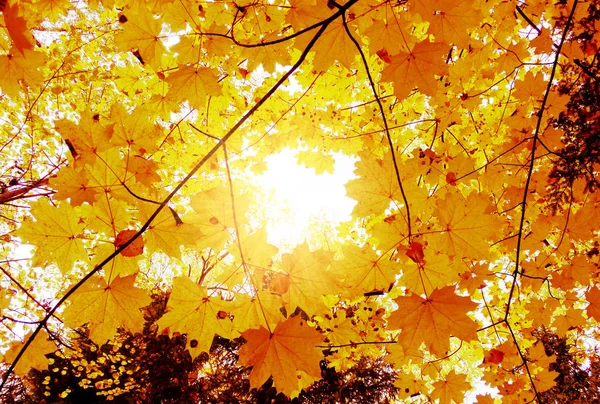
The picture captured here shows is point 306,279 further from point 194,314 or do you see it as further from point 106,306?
point 106,306

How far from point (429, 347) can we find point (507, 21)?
2688 mm

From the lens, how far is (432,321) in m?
1.13

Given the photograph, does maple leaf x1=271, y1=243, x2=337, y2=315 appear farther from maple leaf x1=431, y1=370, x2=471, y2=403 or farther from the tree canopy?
maple leaf x1=431, y1=370, x2=471, y2=403

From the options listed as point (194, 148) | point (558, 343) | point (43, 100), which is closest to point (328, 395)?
point (558, 343)

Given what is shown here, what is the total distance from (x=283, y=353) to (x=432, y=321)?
0.54 meters

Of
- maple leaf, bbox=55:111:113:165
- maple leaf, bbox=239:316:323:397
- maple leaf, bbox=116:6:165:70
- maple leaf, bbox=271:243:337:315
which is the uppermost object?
maple leaf, bbox=116:6:165:70

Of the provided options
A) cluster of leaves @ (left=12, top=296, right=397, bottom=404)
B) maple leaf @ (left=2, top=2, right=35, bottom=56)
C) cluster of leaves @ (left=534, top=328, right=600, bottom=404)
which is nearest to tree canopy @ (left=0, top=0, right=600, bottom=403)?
maple leaf @ (left=2, top=2, right=35, bottom=56)

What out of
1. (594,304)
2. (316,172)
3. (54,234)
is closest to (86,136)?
(54,234)

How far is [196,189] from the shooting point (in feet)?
13.7

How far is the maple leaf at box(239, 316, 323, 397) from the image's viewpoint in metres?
1.05

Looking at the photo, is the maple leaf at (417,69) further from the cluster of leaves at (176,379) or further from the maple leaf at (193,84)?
the cluster of leaves at (176,379)

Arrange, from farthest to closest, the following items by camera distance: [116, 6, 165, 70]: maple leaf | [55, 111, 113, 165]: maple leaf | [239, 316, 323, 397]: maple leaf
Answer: [116, 6, 165, 70]: maple leaf
[55, 111, 113, 165]: maple leaf
[239, 316, 323, 397]: maple leaf

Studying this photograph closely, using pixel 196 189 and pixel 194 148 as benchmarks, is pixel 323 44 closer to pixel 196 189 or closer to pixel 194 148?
pixel 194 148

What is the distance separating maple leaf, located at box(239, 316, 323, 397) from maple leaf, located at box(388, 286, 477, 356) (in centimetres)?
31
